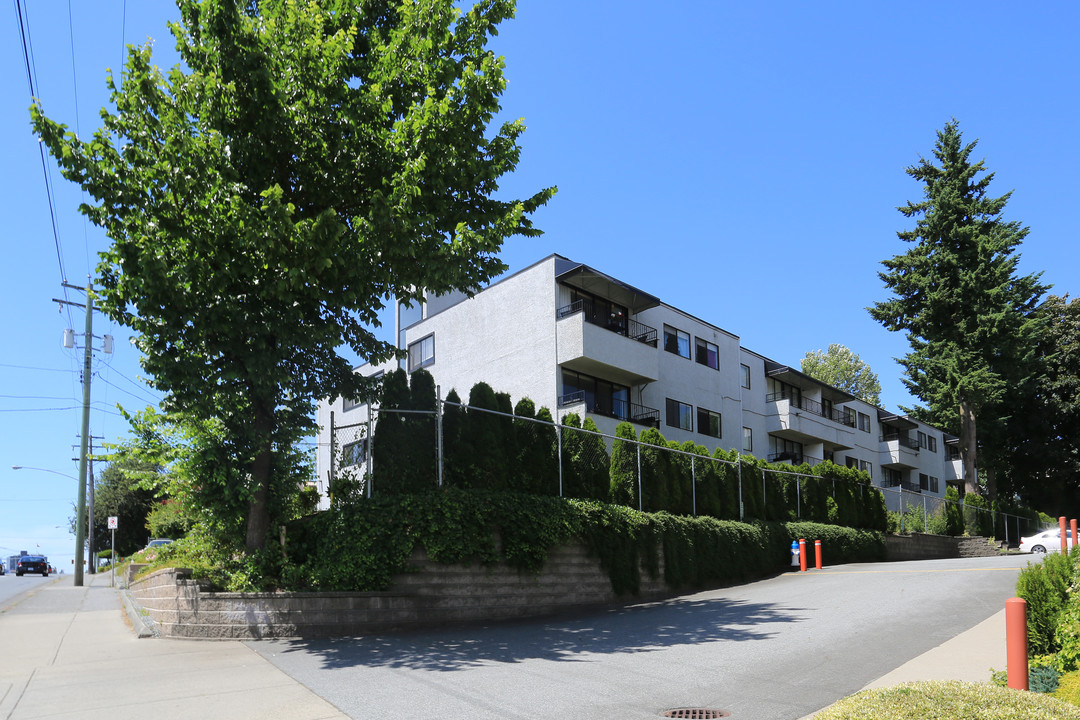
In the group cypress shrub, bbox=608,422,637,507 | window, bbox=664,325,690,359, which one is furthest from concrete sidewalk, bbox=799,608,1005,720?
window, bbox=664,325,690,359

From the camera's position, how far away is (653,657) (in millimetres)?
10688

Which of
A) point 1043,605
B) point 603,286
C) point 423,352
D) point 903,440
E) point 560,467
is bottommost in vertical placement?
point 1043,605

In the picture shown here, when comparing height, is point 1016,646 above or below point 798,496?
below

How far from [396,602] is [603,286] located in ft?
65.6

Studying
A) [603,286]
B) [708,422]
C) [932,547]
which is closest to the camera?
[603,286]

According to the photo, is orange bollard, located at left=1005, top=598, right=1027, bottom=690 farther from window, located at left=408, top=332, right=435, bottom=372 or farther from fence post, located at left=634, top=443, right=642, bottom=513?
window, located at left=408, top=332, right=435, bottom=372

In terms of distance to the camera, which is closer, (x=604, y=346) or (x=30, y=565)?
(x=604, y=346)

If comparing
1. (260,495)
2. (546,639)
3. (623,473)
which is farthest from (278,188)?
(623,473)

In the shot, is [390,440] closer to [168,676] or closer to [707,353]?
[168,676]

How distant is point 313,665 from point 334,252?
19.9 ft

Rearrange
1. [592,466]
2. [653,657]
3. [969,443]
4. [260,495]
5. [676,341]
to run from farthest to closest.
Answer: [969,443], [676,341], [592,466], [260,495], [653,657]

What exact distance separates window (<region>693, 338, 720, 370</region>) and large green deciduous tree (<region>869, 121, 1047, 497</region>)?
13.3m

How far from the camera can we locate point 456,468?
16703 millimetres

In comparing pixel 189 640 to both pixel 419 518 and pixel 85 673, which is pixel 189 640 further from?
pixel 419 518
